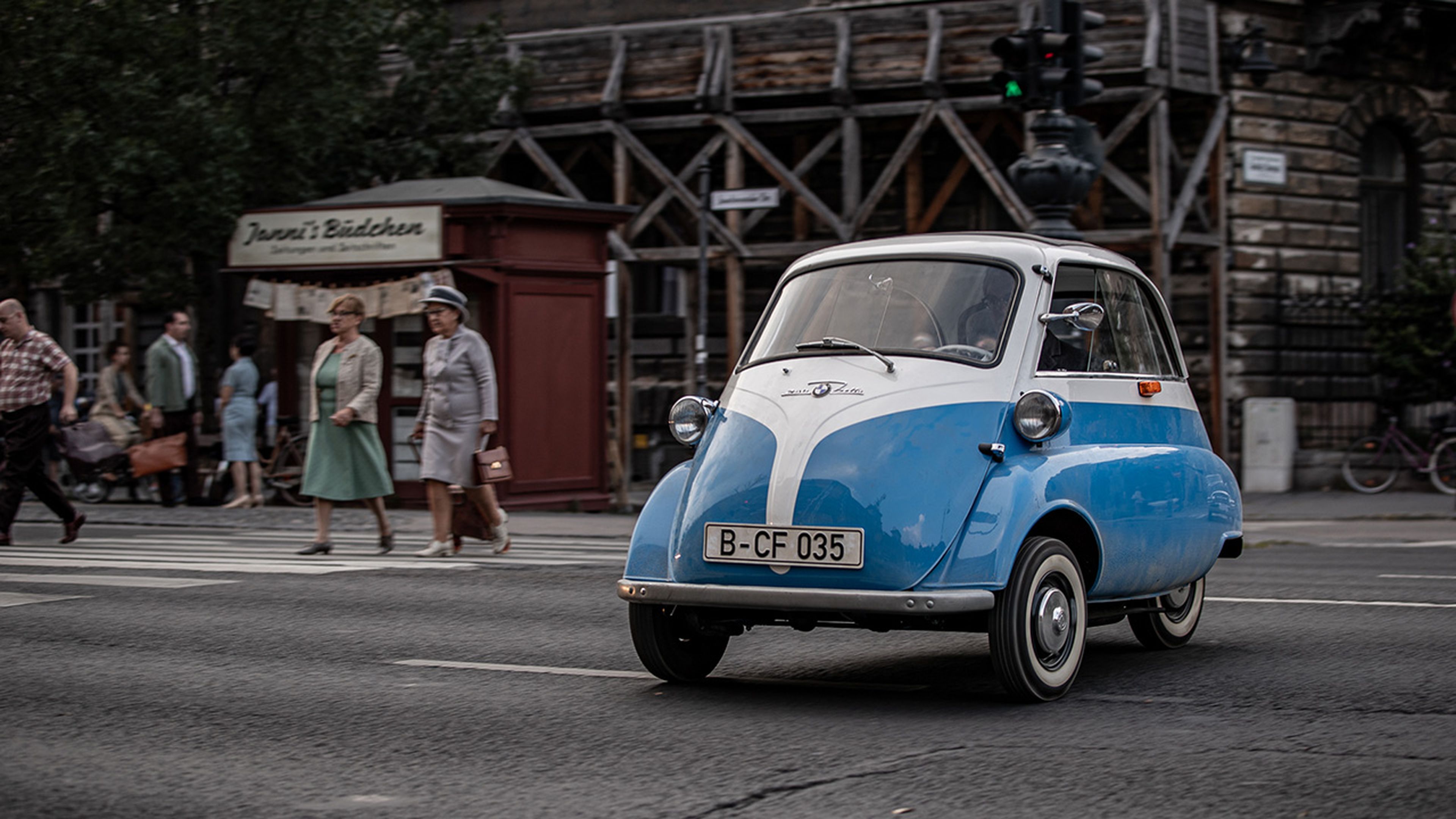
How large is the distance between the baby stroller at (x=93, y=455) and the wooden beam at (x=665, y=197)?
6765mm

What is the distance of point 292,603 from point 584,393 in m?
9.44

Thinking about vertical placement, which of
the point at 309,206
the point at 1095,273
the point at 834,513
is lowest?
the point at 834,513

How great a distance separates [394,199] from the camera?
62.4 ft

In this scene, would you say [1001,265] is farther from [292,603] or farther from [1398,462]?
[1398,462]

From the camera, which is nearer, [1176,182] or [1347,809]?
[1347,809]

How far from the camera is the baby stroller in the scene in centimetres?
1912

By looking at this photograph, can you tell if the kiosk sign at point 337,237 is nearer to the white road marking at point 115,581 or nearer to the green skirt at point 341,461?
the green skirt at point 341,461

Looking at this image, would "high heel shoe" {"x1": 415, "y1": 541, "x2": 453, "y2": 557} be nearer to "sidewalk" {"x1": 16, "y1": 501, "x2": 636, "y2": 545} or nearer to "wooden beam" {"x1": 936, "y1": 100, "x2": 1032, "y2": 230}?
"sidewalk" {"x1": 16, "y1": 501, "x2": 636, "y2": 545}

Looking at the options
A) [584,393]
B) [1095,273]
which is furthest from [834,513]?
[584,393]

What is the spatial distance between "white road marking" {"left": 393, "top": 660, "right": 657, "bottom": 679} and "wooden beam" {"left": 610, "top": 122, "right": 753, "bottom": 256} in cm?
1408

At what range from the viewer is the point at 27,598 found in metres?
10.0

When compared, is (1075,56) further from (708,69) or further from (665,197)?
(665,197)

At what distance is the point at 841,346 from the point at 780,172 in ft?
50.5

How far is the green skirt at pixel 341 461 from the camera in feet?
43.3
